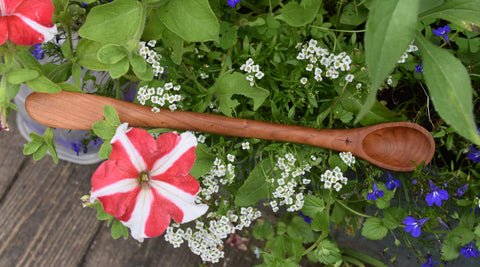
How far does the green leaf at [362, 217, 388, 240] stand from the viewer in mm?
819

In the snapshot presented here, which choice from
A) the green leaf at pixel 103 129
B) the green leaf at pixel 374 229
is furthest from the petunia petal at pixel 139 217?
the green leaf at pixel 374 229

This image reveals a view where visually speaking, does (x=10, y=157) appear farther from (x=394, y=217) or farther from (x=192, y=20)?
(x=394, y=217)

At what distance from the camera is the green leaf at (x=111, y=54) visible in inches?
23.5

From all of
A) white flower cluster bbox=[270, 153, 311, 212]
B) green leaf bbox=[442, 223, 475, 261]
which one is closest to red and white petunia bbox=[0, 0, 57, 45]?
white flower cluster bbox=[270, 153, 311, 212]

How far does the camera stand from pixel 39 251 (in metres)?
1.18

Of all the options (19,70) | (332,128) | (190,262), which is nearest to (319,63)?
(332,128)

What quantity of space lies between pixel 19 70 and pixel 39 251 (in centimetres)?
76

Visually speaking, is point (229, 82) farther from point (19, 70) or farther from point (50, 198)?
point (50, 198)

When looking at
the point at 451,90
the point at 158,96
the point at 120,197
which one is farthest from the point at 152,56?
the point at 451,90

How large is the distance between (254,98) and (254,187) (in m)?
0.18

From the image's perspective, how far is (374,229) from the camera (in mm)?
823

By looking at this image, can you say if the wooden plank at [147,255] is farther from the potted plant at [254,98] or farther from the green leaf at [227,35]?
the green leaf at [227,35]

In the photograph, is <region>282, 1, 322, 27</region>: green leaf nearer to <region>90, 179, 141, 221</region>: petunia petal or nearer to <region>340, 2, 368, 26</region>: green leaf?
<region>340, 2, 368, 26</region>: green leaf

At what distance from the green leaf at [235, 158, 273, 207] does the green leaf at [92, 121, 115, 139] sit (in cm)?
27
